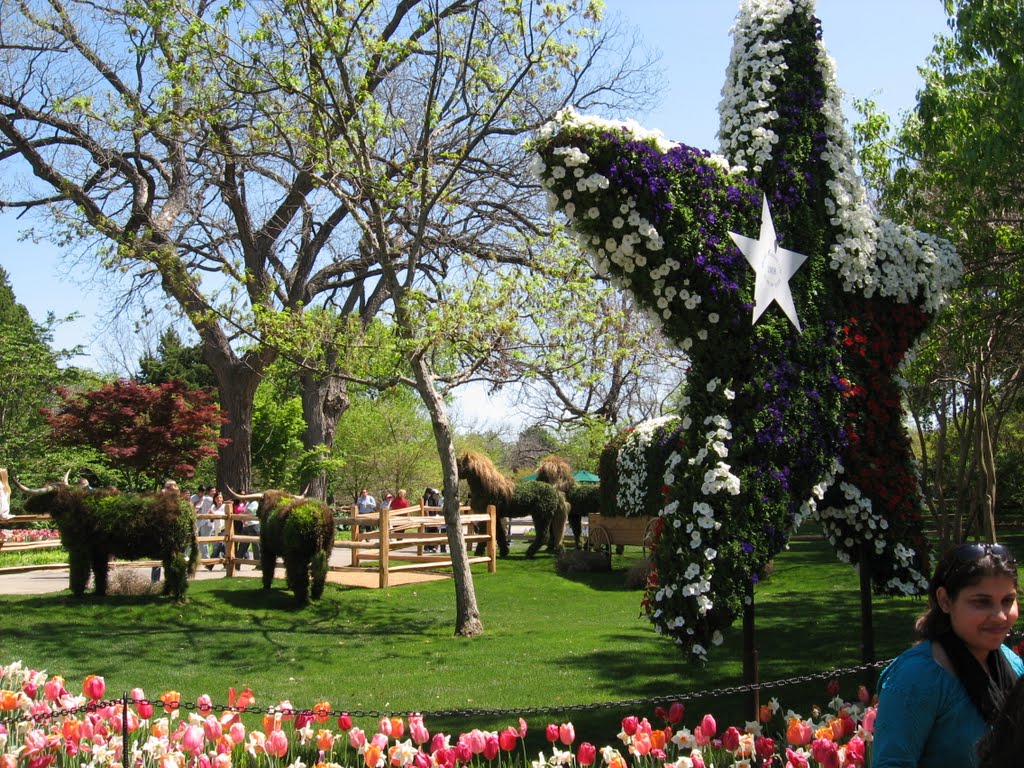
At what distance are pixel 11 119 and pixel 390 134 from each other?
1143 centimetres

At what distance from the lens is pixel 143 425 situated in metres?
20.3

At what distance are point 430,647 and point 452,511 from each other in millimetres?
1815

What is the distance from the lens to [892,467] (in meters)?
7.32

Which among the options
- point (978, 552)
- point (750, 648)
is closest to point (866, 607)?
point (750, 648)

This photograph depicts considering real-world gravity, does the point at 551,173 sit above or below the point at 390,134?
below

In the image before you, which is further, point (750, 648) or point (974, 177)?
point (974, 177)

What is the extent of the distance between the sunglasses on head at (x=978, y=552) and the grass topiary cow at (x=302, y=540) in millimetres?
11594

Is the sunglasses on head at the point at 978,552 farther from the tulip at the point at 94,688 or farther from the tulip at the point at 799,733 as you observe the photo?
the tulip at the point at 94,688

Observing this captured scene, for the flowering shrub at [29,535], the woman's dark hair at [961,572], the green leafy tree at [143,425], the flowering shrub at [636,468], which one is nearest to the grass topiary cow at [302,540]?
the flowering shrub at [636,468]

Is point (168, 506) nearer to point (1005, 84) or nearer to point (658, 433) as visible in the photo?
point (658, 433)

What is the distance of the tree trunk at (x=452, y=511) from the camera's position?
12242 mm

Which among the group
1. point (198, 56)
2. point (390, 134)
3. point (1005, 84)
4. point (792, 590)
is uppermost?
point (198, 56)

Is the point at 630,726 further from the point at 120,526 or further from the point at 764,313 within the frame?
the point at 120,526

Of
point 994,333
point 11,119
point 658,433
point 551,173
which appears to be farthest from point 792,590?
point 11,119
